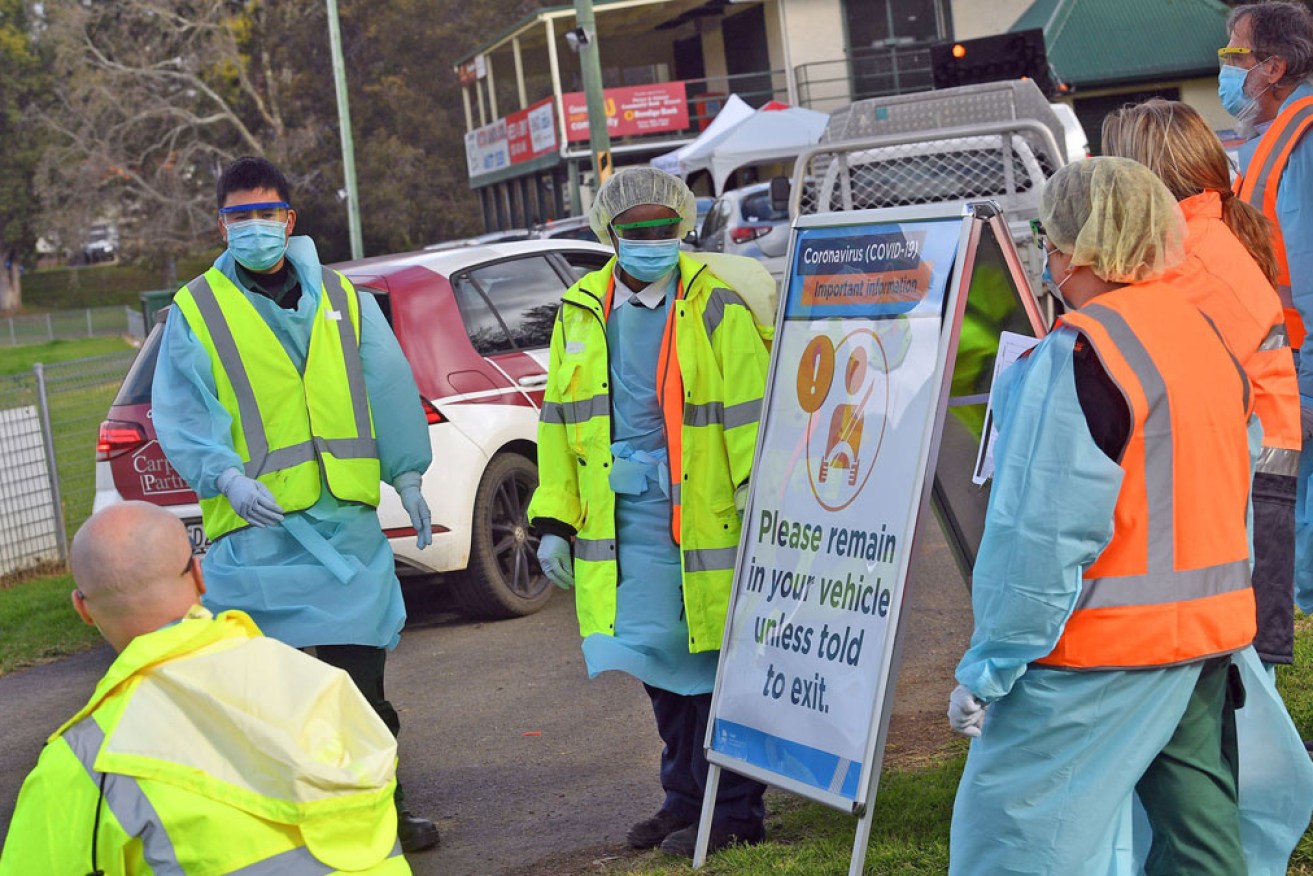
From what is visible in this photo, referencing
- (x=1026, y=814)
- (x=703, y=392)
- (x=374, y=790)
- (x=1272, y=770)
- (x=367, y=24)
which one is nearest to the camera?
(x=374, y=790)

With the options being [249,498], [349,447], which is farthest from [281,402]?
[249,498]

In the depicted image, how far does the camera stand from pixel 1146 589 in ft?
10.7

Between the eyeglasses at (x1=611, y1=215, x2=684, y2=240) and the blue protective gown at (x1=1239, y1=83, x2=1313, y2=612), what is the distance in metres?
1.77

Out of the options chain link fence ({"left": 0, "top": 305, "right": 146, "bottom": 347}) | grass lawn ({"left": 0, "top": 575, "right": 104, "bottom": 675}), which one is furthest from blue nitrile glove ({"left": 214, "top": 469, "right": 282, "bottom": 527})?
chain link fence ({"left": 0, "top": 305, "right": 146, "bottom": 347})

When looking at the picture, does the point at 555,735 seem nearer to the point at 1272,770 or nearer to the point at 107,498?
the point at 107,498

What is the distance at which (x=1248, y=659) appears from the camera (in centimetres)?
349

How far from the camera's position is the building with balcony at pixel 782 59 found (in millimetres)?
37781

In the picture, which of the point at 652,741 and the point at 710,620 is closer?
the point at 710,620

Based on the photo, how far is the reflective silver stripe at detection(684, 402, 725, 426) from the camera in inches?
191

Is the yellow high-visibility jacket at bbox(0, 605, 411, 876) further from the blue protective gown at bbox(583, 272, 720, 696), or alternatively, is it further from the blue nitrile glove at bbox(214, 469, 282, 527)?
the blue protective gown at bbox(583, 272, 720, 696)

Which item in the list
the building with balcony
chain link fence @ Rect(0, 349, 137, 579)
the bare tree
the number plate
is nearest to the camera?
the number plate

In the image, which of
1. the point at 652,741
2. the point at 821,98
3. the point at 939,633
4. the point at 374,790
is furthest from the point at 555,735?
the point at 821,98

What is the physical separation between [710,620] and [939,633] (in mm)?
2804

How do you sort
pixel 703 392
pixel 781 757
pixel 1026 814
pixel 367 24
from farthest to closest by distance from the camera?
pixel 367 24
pixel 703 392
pixel 781 757
pixel 1026 814
